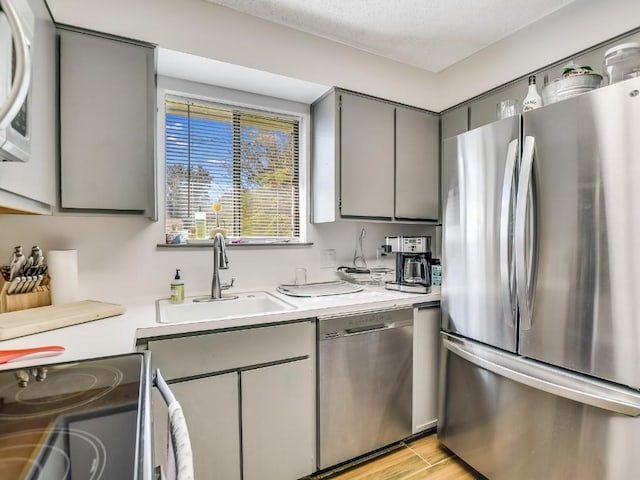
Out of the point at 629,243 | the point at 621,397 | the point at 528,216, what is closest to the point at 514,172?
the point at 528,216

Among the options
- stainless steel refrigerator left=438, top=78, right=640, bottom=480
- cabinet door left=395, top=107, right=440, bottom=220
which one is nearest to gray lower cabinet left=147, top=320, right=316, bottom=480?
stainless steel refrigerator left=438, top=78, right=640, bottom=480

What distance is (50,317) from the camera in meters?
1.16

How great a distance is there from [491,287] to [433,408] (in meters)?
0.95

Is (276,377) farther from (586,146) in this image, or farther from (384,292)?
(586,146)

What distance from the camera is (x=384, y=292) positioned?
1.96 metres

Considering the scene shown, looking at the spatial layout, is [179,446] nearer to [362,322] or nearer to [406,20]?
[362,322]

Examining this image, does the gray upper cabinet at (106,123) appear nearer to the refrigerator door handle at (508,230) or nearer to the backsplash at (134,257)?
the backsplash at (134,257)

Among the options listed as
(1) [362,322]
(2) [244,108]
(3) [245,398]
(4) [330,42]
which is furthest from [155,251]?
(4) [330,42]

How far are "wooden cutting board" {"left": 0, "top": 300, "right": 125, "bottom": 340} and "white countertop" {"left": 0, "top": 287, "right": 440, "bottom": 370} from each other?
2 cm

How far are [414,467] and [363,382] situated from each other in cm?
54

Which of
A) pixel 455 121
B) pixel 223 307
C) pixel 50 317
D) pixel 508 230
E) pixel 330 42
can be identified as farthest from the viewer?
pixel 455 121

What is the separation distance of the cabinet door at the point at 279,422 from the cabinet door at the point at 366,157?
105 centimetres

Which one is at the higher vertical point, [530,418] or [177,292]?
[177,292]

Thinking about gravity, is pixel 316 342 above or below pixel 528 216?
below
